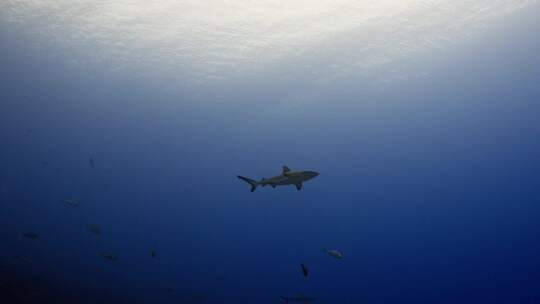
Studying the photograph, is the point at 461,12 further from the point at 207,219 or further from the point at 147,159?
the point at 207,219

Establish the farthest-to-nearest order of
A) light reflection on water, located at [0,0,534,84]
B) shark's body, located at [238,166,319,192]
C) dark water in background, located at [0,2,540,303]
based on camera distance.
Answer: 1. dark water in background, located at [0,2,540,303]
2. light reflection on water, located at [0,0,534,84]
3. shark's body, located at [238,166,319,192]

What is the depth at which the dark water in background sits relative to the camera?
29.3m

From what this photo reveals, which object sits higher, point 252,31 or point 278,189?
point 252,31

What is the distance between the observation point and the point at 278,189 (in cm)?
8750

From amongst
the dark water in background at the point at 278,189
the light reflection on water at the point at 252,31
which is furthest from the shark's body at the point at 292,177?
the light reflection on water at the point at 252,31

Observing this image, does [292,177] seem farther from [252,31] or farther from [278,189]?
[278,189]

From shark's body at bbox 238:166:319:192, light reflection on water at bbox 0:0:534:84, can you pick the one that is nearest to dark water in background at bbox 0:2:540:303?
light reflection on water at bbox 0:0:534:84

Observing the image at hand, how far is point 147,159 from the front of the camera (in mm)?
86875

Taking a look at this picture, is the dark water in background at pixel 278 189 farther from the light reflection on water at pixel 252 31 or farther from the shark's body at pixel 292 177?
the shark's body at pixel 292 177

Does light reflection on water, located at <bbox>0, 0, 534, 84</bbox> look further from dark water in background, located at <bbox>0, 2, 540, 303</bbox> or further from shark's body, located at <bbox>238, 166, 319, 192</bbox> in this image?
shark's body, located at <bbox>238, 166, 319, 192</bbox>

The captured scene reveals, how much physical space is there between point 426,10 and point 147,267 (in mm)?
41212

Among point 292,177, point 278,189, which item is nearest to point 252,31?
point 292,177

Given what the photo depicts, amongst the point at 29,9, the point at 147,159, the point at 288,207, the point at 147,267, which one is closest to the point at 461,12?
the point at 29,9

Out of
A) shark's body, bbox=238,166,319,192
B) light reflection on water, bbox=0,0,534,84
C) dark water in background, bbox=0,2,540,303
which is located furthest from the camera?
dark water in background, bbox=0,2,540,303
